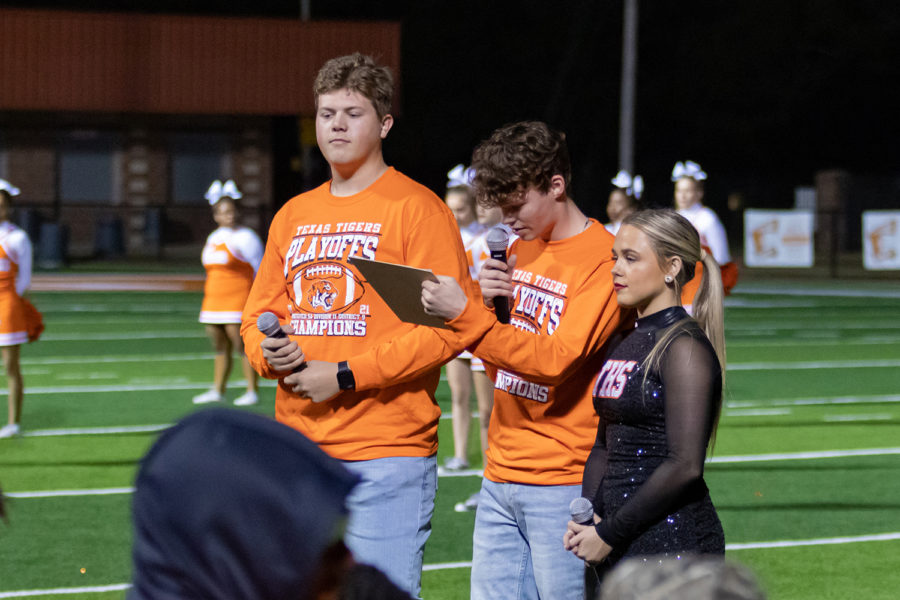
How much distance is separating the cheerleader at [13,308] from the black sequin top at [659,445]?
24.0 feet

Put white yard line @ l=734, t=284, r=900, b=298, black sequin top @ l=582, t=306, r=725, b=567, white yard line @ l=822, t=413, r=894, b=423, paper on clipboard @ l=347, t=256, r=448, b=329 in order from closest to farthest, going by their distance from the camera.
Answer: black sequin top @ l=582, t=306, r=725, b=567 → paper on clipboard @ l=347, t=256, r=448, b=329 → white yard line @ l=822, t=413, r=894, b=423 → white yard line @ l=734, t=284, r=900, b=298

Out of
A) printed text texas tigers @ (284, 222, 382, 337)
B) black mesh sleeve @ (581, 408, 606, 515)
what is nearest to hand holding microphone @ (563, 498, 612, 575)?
black mesh sleeve @ (581, 408, 606, 515)

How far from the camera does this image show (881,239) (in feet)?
95.6

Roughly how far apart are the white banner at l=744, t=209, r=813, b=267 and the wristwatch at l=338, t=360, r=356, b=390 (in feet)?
84.8

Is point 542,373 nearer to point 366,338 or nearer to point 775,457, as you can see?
point 366,338

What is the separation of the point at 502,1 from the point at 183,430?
50.2 metres

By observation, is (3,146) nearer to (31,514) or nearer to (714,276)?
(31,514)

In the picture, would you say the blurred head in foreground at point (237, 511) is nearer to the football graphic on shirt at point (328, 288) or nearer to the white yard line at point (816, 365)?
the football graphic on shirt at point (328, 288)

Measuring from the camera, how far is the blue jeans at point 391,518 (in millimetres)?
3395

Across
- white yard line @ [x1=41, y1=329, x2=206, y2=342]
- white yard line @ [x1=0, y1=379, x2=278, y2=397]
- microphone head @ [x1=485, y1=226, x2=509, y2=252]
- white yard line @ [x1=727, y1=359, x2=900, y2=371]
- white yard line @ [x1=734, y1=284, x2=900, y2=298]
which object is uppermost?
microphone head @ [x1=485, y1=226, x2=509, y2=252]

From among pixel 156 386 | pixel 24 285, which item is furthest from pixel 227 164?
pixel 24 285

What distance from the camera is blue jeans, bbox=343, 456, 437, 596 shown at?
3.39 m

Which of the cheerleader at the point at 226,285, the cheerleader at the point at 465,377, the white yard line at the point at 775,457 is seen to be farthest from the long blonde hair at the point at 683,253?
the cheerleader at the point at 226,285

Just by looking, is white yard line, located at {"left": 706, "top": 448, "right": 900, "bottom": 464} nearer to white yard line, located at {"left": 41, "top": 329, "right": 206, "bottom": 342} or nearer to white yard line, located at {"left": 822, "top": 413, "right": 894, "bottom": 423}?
white yard line, located at {"left": 822, "top": 413, "right": 894, "bottom": 423}
